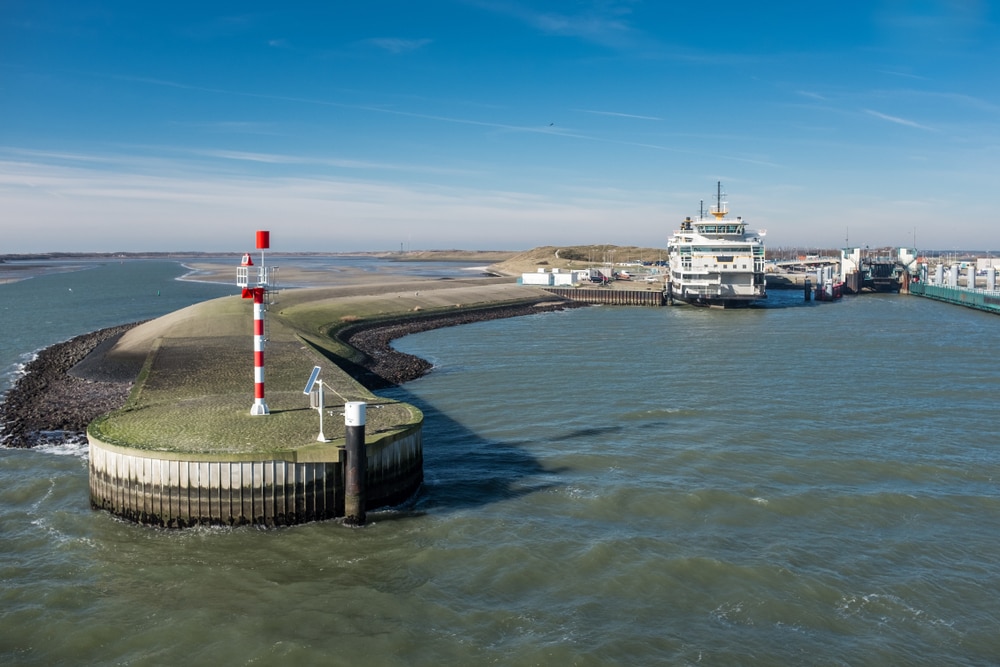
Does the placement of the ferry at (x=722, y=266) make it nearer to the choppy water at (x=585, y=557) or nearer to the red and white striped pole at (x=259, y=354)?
the choppy water at (x=585, y=557)

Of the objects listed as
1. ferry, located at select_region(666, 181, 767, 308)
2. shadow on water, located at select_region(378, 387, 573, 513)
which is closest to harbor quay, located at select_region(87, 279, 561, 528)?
shadow on water, located at select_region(378, 387, 573, 513)

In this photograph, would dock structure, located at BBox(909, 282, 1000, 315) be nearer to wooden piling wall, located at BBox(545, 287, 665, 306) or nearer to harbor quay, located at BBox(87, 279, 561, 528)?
wooden piling wall, located at BBox(545, 287, 665, 306)

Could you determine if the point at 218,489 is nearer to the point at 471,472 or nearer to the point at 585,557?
the point at 471,472

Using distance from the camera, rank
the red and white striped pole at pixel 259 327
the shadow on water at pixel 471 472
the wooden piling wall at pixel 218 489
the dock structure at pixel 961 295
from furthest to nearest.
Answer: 1. the dock structure at pixel 961 295
2. the red and white striped pole at pixel 259 327
3. the shadow on water at pixel 471 472
4. the wooden piling wall at pixel 218 489

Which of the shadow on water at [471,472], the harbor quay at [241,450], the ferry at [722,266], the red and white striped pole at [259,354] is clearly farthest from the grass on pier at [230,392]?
the ferry at [722,266]

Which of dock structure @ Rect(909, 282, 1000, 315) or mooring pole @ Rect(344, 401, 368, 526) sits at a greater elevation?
dock structure @ Rect(909, 282, 1000, 315)

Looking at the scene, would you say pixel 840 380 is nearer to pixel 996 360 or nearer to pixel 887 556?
pixel 996 360
